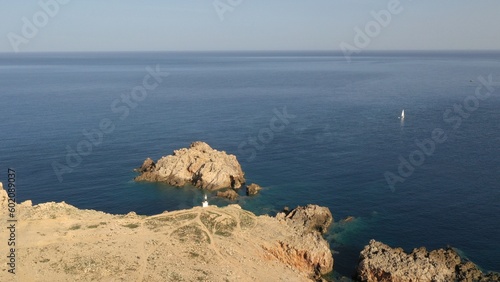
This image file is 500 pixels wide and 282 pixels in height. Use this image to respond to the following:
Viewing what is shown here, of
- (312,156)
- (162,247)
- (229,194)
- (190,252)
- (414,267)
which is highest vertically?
(312,156)

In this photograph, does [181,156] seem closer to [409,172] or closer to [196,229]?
[196,229]

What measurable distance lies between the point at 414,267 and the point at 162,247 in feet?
98.7

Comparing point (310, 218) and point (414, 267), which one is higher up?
point (310, 218)

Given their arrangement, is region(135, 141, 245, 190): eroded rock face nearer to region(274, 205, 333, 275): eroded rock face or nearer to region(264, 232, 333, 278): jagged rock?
region(274, 205, 333, 275): eroded rock face

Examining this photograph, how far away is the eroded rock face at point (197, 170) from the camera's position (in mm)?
79188

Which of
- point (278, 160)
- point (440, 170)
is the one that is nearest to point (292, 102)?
point (278, 160)

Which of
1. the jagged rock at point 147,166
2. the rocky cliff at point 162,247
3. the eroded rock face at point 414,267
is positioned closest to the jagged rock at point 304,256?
the rocky cliff at point 162,247

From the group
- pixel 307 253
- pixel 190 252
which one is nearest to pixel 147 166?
pixel 190 252

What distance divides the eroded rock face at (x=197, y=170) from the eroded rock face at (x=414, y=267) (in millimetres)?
34405

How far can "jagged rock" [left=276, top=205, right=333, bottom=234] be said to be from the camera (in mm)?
61000

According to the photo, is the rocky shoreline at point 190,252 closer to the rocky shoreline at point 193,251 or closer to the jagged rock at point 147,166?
the rocky shoreline at point 193,251

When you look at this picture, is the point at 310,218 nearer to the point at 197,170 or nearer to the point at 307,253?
the point at 307,253

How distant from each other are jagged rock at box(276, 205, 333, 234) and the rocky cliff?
149 inches

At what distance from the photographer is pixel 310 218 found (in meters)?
61.8
